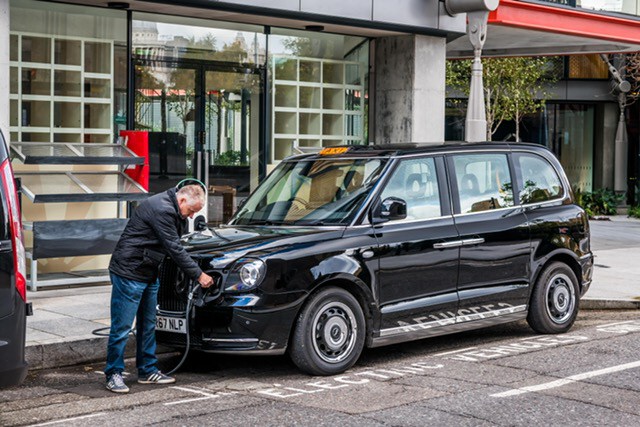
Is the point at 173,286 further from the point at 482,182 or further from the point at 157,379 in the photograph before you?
the point at 482,182

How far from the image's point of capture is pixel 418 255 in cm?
891

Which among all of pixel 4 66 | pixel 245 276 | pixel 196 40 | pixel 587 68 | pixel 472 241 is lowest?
pixel 245 276

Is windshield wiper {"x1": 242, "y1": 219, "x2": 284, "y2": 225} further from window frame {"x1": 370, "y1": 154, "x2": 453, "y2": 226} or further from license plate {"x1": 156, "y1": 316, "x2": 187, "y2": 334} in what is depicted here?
license plate {"x1": 156, "y1": 316, "x2": 187, "y2": 334}

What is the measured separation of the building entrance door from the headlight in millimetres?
6675

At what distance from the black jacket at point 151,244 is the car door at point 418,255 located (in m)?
1.70

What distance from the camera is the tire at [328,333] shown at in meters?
8.08

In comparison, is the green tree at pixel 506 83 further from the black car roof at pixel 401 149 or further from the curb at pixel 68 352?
the curb at pixel 68 352

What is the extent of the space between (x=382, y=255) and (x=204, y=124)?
695cm

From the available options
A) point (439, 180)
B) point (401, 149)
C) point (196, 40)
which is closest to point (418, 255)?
point (439, 180)

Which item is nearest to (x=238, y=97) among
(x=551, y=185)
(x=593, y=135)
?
(x=551, y=185)

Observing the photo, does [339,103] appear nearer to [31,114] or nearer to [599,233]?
[31,114]

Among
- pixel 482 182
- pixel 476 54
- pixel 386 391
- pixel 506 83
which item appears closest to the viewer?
pixel 386 391

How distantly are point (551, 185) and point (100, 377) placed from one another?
475 cm

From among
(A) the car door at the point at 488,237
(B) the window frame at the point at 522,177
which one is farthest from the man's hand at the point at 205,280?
(B) the window frame at the point at 522,177
